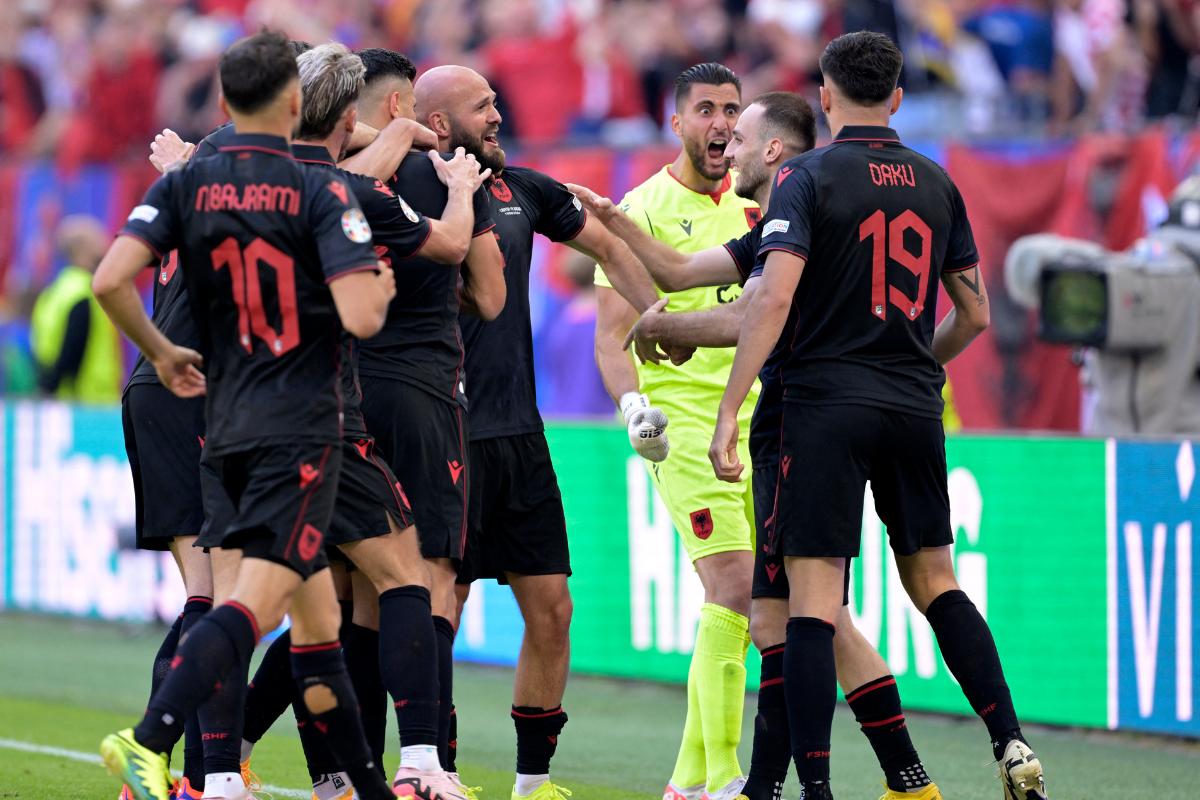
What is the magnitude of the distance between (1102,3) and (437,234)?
8000mm

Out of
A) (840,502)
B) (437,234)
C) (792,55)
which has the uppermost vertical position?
(792,55)

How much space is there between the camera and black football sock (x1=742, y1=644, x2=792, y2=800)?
591cm

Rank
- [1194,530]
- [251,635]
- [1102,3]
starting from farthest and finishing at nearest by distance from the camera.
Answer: [1102,3] < [1194,530] < [251,635]

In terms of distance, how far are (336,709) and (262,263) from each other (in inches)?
50.1

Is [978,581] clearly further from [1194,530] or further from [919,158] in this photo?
[919,158]

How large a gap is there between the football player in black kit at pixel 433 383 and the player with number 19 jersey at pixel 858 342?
982mm

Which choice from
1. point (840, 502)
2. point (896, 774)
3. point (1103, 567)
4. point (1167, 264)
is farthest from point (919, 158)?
point (1167, 264)

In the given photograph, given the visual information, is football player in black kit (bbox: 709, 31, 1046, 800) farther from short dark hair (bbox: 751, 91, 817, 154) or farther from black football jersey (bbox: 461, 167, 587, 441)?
black football jersey (bbox: 461, 167, 587, 441)

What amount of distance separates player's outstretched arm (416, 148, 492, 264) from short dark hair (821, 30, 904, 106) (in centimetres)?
116

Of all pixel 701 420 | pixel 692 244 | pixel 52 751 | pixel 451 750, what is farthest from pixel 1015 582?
pixel 52 751

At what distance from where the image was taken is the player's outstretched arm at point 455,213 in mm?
5656

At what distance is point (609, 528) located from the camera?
10234 mm

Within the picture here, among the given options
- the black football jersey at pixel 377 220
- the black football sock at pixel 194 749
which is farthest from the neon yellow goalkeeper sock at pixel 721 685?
the black football sock at pixel 194 749

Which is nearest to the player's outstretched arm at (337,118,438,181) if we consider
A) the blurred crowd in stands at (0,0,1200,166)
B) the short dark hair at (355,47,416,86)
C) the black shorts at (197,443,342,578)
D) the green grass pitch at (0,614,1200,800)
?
the short dark hair at (355,47,416,86)
